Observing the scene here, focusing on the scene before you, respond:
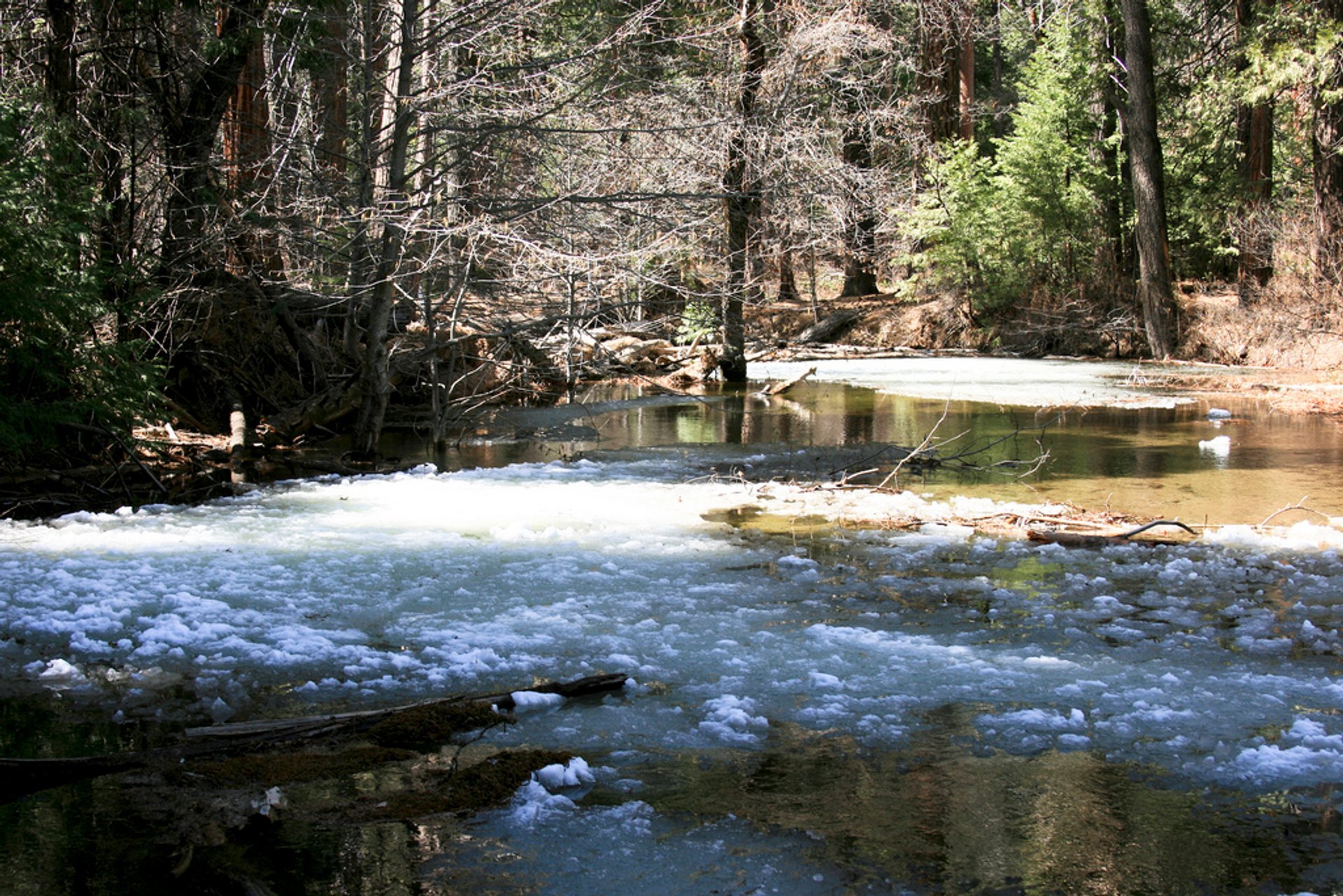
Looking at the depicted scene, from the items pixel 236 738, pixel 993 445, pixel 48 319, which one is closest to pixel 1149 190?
pixel 993 445

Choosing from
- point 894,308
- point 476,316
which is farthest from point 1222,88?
point 476,316

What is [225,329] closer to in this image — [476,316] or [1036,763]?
[476,316]

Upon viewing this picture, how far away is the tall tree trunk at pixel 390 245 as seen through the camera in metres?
10.9

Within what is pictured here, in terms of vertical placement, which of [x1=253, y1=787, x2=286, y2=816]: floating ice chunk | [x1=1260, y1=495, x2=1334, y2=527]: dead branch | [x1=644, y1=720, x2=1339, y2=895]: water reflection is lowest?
[x1=644, y1=720, x2=1339, y2=895]: water reflection

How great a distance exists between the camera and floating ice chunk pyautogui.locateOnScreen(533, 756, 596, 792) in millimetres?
4211

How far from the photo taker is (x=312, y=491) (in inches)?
409

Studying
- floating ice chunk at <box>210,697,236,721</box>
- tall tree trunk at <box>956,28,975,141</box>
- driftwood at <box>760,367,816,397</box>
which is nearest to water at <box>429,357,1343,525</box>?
driftwood at <box>760,367,816,397</box>

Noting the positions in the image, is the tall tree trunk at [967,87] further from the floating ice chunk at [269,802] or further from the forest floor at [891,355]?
the floating ice chunk at [269,802]

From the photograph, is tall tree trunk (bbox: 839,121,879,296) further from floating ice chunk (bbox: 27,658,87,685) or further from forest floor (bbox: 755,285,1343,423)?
floating ice chunk (bbox: 27,658,87,685)

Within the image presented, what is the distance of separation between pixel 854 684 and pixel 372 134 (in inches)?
332

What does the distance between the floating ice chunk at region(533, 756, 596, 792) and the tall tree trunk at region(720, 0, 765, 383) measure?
13207 mm

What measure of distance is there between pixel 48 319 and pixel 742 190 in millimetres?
11086

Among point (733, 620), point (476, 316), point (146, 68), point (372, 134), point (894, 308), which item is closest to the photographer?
point (733, 620)

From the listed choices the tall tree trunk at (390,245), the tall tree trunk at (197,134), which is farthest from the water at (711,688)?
the tall tree trunk at (197,134)
